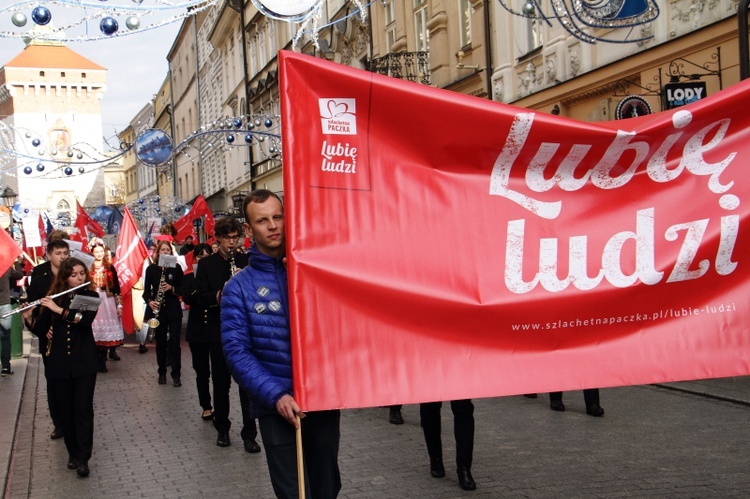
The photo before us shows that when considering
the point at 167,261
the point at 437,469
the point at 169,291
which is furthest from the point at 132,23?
the point at 437,469

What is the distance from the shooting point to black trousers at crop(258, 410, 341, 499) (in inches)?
174

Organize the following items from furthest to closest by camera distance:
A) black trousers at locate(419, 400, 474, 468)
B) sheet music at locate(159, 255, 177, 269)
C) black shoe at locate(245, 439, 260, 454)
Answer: sheet music at locate(159, 255, 177, 269), black shoe at locate(245, 439, 260, 454), black trousers at locate(419, 400, 474, 468)

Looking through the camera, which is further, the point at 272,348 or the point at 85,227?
the point at 85,227

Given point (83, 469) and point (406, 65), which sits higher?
point (406, 65)

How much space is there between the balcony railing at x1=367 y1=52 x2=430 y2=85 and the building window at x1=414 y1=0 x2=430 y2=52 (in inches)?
17.0

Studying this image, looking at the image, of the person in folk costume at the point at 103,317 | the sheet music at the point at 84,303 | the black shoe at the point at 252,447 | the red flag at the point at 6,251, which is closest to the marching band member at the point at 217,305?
the black shoe at the point at 252,447

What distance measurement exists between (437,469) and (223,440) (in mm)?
2346

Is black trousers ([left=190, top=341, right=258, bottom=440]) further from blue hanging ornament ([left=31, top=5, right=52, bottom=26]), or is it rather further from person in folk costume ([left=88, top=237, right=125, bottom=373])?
person in folk costume ([left=88, top=237, right=125, bottom=373])

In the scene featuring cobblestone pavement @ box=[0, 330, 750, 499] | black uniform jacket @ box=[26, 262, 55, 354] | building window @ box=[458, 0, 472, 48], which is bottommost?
cobblestone pavement @ box=[0, 330, 750, 499]

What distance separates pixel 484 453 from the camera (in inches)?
308

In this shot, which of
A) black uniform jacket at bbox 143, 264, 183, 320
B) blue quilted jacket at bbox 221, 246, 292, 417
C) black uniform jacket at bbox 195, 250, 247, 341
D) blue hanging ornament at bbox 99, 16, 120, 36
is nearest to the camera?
blue quilted jacket at bbox 221, 246, 292, 417

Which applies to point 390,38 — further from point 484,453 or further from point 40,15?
point 484,453

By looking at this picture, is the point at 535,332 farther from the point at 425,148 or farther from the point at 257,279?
the point at 257,279

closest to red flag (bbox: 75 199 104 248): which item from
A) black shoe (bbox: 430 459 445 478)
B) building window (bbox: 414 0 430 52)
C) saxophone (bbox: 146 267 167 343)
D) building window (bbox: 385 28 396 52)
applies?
building window (bbox: 385 28 396 52)
